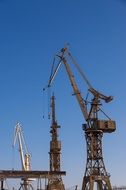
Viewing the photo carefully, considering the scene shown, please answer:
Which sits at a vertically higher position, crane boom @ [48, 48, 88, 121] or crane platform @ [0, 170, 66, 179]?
crane boom @ [48, 48, 88, 121]

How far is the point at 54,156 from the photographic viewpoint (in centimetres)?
9581

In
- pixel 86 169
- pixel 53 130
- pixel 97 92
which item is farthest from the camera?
pixel 53 130

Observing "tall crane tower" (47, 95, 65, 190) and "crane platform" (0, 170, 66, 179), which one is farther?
"tall crane tower" (47, 95, 65, 190)

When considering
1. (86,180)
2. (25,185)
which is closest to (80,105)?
(86,180)

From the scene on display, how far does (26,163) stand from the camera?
117 m

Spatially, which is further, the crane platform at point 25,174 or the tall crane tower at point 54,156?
the tall crane tower at point 54,156

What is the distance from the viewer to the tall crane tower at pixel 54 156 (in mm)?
87125

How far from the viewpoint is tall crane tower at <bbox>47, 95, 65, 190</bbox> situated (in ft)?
286

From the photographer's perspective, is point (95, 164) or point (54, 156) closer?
point (95, 164)

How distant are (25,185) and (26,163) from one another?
1532 cm

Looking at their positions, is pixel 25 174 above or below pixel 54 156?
below

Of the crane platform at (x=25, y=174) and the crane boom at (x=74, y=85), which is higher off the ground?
the crane boom at (x=74, y=85)

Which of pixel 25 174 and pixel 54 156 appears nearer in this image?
pixel 25 174

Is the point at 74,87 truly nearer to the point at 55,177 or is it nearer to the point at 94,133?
the point at 94,133
